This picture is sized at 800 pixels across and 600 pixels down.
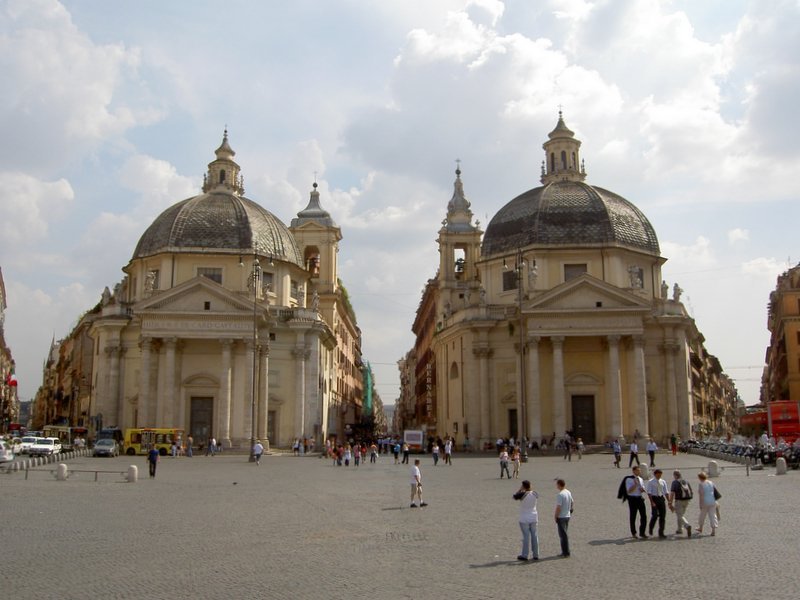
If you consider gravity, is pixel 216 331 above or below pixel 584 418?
above

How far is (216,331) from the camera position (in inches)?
2232

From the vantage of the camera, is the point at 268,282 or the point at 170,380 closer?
the point at 170,380

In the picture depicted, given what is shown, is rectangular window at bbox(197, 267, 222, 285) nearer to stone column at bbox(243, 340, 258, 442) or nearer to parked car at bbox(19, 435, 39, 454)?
stone column at bbox(243, 340, 258, 442)

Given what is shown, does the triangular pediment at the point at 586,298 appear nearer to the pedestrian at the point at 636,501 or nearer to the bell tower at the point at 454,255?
the bell tower at the point at 454,255

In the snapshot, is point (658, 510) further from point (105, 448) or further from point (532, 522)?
point (105, 448)

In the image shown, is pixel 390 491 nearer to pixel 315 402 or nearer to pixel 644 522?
→ pixel 644 522

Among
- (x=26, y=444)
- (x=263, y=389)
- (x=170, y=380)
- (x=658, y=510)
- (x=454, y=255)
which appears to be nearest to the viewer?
(x=658, y=510)

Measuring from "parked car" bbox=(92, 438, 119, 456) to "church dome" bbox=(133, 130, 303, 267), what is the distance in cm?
1519

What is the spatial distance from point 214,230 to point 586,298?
27.4m

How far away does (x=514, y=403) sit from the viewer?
60.6m

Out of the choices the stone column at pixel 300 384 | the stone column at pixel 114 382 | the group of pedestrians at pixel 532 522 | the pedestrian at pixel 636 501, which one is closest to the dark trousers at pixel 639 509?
the pedestrian at pixel 636 501

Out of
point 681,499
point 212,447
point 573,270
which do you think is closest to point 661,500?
point 681,499

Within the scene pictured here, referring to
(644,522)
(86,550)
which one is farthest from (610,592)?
(86,550)

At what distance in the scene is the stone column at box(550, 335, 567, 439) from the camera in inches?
2213
